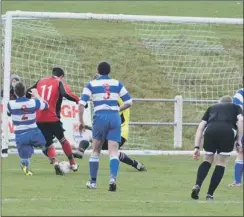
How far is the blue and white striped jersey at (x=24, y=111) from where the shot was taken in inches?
635

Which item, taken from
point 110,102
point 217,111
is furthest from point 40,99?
point 217,111

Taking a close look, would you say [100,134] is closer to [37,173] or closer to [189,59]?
[37,173]

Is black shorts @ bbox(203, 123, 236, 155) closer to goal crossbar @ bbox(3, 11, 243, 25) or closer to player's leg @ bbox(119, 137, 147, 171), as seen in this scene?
player's leg @ bbox(119, 137, 147, 171)

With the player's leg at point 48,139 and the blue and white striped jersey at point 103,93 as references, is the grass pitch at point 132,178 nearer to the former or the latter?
the player's leg at point 48,139

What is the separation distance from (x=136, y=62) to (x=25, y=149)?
14041 mm

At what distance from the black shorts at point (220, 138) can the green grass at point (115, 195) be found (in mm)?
740

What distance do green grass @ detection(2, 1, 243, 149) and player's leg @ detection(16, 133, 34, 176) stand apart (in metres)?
6.59

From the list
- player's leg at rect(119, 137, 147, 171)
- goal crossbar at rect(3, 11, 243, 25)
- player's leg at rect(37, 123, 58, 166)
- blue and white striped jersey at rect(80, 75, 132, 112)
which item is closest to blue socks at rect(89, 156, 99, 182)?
blue and white striped jersey at rect(80, 75, 132, 112)

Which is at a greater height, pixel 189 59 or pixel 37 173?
pixel 189 59

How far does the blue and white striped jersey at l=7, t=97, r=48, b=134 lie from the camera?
52.9 ft

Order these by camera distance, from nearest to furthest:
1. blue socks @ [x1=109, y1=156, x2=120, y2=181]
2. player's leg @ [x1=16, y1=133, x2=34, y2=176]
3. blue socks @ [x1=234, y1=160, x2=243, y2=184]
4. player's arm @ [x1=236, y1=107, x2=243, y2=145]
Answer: player's arm @ [x1=236, y1=107, x2=243, y2=145] → blue socks @ [x1=109, y1=156, x2=120, y2=181] → blue socks @ [x1=234, y1=160, x2=243, y2=184] → player's leg @ [x1=16, y1=133, x2=34, y2=176]

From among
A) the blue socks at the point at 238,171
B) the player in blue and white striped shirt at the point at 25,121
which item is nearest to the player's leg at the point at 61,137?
the player in blue and white striped shirt at the point at 25,121

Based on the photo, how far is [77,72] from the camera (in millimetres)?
26266

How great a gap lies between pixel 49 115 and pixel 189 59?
11589 millimetres
